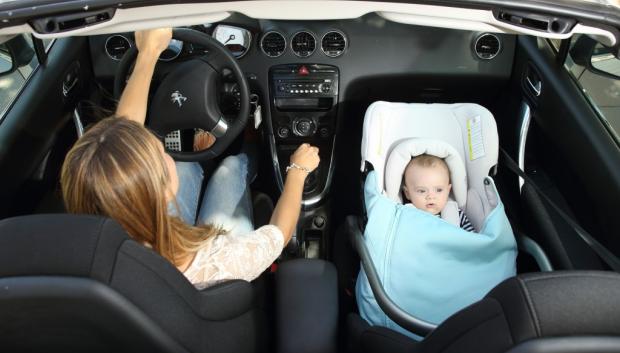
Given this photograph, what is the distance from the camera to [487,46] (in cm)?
263

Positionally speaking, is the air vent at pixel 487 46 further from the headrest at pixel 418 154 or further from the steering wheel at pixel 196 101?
the steering wheel at pixel 196 101

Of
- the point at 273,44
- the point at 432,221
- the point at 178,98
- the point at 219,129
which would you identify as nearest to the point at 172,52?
the point at 178,98

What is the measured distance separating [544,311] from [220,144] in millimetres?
1536

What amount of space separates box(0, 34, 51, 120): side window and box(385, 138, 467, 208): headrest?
1.62m

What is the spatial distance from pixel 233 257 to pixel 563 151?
1.50 m

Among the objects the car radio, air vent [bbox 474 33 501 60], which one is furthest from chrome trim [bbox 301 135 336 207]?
air vent [bbox 474 33 501 60]

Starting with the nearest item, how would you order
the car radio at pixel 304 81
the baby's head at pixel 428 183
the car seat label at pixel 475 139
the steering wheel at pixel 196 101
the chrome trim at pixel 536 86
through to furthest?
the steering wheel at pixel 196 101, the baby's head at pixel 428 183, the car seat label at pixel 475 139, the chrome trim at pixel 536 86, the car radio at pixel 304 81

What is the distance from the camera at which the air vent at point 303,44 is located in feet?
8.64

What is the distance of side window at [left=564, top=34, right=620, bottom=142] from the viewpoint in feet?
7.49

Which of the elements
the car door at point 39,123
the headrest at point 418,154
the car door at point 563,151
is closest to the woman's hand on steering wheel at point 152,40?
the car door at point 39,123

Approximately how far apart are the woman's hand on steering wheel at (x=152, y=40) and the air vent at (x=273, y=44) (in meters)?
0.70

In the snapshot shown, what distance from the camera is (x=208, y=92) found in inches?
85.7

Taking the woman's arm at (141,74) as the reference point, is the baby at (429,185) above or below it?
below

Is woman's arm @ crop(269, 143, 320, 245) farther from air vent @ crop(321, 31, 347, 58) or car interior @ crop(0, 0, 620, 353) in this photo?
air vent @ crop(321, 31, 347, 58)
